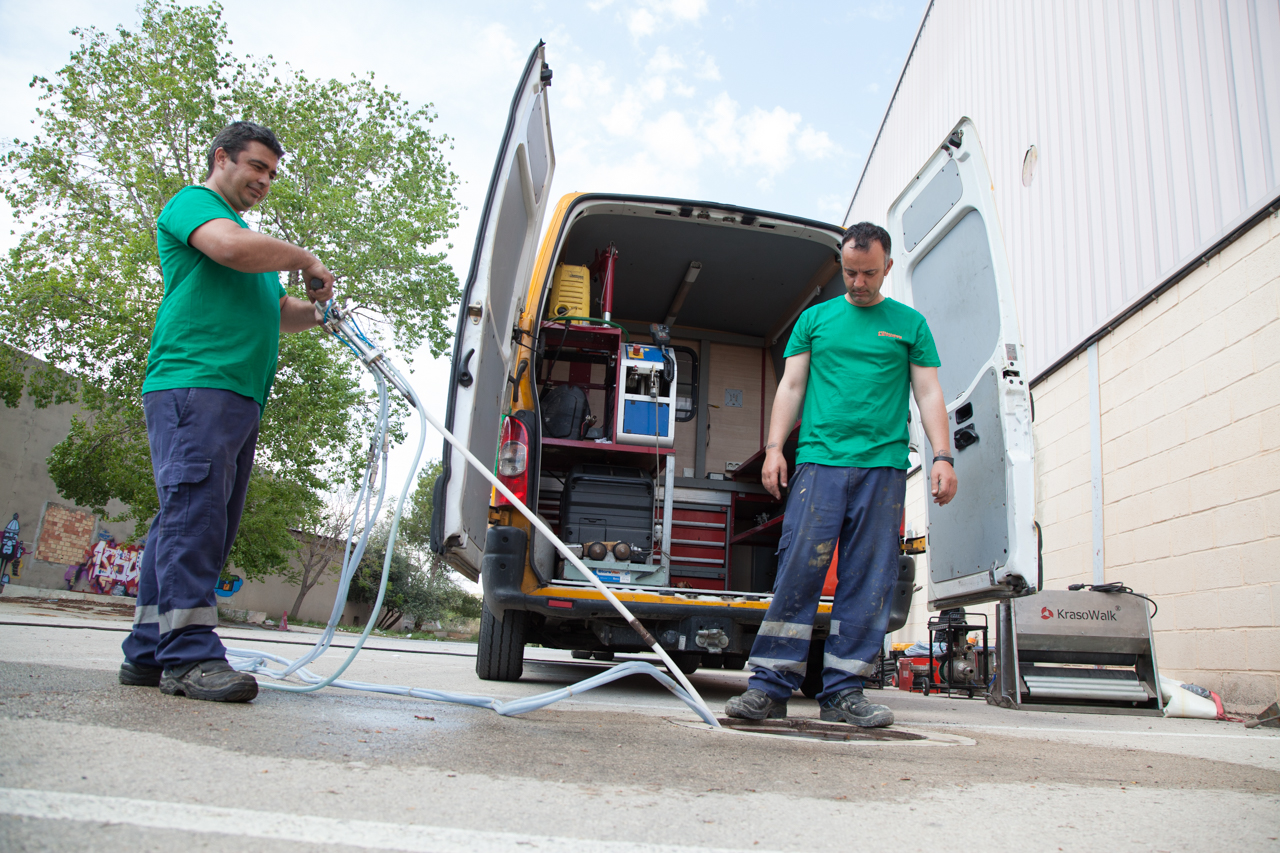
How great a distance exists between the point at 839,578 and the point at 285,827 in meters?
2.25

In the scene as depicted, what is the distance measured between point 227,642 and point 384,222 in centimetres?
1352

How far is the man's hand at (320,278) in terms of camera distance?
231 centimetres

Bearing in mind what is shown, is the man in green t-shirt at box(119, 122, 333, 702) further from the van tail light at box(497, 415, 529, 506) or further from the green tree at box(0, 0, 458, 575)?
the green tree at box(0, 0, 458, 575)

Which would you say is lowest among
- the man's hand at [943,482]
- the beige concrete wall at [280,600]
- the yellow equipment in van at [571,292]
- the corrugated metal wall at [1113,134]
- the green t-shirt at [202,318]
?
the beige concrete wall at [280,600]

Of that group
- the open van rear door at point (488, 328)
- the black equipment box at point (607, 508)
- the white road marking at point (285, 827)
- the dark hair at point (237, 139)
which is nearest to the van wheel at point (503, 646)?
the open van rear door at point (488, 328)

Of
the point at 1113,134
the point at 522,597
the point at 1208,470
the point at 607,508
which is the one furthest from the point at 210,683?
the point at 1113,134

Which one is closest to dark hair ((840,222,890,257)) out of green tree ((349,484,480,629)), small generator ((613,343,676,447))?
small generator ((613,343,676,447))

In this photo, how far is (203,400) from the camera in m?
2.17

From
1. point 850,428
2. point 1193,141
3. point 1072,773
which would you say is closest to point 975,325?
point 850,428

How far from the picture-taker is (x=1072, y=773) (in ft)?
6.11

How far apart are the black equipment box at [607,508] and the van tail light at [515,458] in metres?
1.01

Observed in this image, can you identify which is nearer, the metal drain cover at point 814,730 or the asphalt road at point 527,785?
the asphalt road at point 527,785

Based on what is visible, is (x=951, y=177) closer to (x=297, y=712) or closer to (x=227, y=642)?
(x=297, y=712)

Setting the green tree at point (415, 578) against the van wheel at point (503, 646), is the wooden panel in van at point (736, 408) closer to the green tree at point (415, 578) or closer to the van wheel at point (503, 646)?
the van wheel at point (503, 646)
